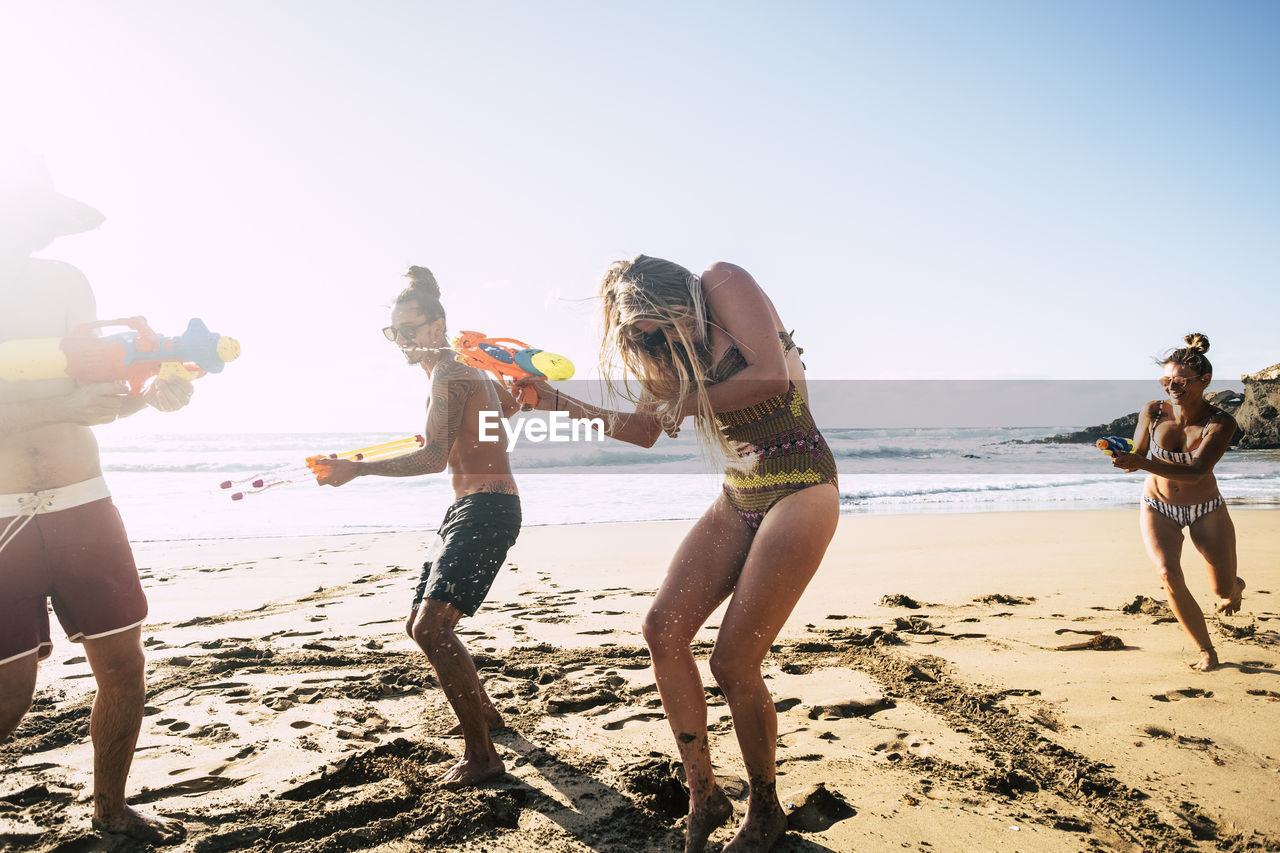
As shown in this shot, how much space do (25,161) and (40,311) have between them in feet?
1.79

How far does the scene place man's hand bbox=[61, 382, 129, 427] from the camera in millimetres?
2465

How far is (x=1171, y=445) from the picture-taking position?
4.55 metres

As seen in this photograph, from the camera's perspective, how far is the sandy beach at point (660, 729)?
2.68 meters

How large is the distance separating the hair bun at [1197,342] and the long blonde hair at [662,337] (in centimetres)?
345

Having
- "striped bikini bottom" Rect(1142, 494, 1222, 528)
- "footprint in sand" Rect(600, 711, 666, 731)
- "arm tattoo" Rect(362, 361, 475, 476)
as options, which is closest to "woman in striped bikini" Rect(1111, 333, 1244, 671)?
"striped bikini bottom" Rect(1142, 494, 1222, 528)

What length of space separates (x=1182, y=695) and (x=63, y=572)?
4.90m

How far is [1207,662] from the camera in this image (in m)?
4.25

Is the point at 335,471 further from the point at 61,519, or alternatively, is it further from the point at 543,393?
the point at 543,393

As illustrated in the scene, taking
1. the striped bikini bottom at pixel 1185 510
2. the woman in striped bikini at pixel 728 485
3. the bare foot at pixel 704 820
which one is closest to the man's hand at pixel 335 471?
the woman in striped bikini at pixel 728 485

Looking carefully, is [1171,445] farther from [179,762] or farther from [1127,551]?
[179,762]

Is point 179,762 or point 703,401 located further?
point 179,762

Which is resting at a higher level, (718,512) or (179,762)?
(718,512)

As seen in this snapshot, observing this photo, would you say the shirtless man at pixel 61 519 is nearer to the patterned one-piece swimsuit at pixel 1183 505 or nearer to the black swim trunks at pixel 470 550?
the black swim trunks at pixel 470 550

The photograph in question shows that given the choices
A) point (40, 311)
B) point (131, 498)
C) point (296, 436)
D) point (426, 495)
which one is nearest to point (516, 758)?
point (40, 311)
